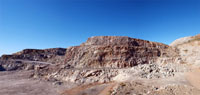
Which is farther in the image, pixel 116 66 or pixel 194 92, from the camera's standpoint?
pixel 116 66

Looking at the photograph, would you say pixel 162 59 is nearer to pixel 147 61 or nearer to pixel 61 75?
pixel 147 61

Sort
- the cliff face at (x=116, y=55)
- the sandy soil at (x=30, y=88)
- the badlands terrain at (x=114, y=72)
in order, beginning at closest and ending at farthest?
the badlands terrain at (x=114, y=72) < the sandy soil at (x=30, y=88) < the cliff face at (x=116, y=55)

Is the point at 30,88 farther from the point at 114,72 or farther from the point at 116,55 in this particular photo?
the point at 116,55

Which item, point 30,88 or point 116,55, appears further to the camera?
point 116,55

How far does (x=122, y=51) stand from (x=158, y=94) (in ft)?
50.5

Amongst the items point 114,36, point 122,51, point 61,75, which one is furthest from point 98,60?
point 114,36

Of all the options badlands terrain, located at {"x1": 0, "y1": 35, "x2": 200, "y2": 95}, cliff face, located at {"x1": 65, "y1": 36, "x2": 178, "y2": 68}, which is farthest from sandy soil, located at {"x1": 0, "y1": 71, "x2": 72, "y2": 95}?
cliff face, located at {"x1": 65, "y1": 36, "x2": 178, "y2": 68}

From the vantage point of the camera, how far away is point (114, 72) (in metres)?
17.1

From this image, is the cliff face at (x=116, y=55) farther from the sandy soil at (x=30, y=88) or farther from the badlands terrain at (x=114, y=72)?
the sandy soil at (x=30, y=88)

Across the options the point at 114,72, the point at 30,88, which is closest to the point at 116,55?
the point at 114,72

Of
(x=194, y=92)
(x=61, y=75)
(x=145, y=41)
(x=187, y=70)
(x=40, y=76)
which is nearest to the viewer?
(x=194, y=92)

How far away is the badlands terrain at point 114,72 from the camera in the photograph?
11.0 metres

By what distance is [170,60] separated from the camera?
65.8 feet

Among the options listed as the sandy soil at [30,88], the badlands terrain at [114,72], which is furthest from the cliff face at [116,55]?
the sandy soil at [30,88]
